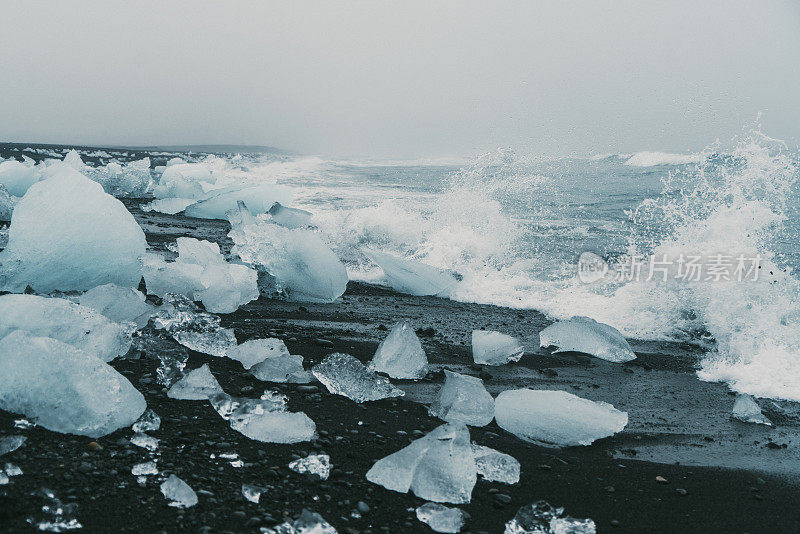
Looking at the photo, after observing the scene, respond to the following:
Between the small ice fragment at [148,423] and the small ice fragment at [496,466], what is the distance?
3.52 feet

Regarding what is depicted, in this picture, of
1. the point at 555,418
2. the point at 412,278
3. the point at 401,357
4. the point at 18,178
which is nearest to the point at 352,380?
the point at 401,357

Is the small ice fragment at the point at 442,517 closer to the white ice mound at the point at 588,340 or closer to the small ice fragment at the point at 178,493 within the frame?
the small ice fragment at the point at 178,493

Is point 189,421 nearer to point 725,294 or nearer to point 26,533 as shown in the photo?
point 26,533

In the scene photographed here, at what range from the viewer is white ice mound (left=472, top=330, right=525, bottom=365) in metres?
3.03

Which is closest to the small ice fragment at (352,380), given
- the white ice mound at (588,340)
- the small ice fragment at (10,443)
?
the small ice fragment at (10,443)

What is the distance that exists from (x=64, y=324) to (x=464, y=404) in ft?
5.44

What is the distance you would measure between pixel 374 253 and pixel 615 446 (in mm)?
2689

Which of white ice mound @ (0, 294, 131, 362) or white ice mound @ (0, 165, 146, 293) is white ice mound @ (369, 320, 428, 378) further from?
white ice mound @ (0, 165, 146, 293)

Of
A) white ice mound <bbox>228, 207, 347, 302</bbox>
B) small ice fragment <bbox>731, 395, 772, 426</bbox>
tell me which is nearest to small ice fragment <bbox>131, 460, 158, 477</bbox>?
white ice mound <bbox>228, 207, 347, 302</bbox>

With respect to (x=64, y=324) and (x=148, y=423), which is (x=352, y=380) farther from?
(x=64, y=324)

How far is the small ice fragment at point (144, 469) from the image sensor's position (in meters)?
1.59

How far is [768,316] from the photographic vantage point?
371 centimetres

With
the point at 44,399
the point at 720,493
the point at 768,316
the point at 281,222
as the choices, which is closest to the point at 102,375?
the point at 44,399

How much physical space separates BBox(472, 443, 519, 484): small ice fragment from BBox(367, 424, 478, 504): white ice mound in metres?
0.06
